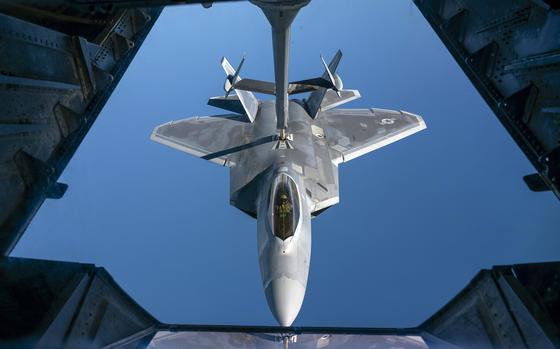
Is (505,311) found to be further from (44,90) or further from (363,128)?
(363,128)

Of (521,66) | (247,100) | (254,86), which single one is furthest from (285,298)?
(247,100)

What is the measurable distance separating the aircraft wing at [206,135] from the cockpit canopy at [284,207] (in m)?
3.92

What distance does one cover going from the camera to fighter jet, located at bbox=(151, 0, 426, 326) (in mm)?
7688

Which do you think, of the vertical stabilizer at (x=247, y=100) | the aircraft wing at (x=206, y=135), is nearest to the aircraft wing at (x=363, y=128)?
the vertical stabilizer at (x=247, y=100)

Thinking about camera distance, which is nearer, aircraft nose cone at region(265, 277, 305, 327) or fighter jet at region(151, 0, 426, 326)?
aircraft nose cone at region(265, 277, 305, 327)

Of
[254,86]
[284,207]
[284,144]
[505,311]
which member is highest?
[254,86]

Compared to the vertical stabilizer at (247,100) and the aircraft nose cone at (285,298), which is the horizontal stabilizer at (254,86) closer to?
the vertical stabilizer at (247,100)

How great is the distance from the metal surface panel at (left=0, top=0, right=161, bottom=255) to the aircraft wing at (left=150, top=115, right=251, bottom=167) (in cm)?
412

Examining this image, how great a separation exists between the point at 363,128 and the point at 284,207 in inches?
291

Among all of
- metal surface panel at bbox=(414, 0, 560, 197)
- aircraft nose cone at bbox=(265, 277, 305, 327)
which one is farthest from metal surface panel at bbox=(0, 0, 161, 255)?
metal surface panel at bbox=(414, 0, 560, 197)

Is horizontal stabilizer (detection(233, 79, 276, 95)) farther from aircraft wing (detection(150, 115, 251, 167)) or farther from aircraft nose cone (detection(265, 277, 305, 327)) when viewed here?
aircraft nose cone (detection(265, 277, 305, 327))

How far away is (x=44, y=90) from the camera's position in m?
6.85

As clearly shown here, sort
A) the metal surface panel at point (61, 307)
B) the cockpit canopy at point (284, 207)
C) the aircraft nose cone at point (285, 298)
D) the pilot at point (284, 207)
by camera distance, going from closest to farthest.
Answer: the metal surface panel at point (61, 307) < the aircraft nose cone at point (285, 298) < the cockpit canopy at point (284, 207) < the pilot at point (284, 207)

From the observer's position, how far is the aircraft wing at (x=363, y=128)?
1326 cm
